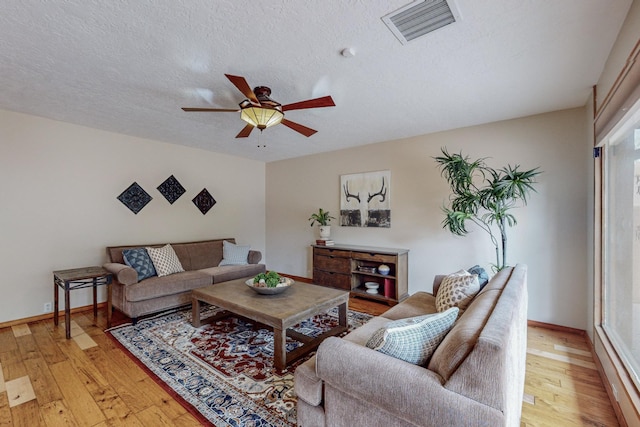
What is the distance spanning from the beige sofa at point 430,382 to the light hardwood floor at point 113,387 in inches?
36.7

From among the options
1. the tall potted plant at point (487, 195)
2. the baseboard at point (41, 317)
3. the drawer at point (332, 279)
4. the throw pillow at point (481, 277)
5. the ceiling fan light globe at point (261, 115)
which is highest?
the ceiling fan light globe at point (261, 115)

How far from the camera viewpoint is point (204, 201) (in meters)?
4.99

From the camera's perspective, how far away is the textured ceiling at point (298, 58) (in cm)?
161

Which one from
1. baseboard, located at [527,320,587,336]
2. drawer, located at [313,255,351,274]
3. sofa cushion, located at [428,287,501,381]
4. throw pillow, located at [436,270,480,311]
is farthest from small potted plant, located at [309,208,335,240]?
sofa cushion, located at [428,287,501,381]

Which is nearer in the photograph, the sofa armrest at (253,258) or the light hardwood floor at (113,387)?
the light hardwood floor at (113,387)

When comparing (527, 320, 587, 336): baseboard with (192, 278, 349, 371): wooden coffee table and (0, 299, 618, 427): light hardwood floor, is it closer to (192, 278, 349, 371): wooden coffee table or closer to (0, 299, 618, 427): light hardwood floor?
(0, 299, 618, 427): light hardwood floor

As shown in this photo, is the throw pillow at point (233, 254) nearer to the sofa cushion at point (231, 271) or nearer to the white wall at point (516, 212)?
the sofa cushion at point (231, 271)

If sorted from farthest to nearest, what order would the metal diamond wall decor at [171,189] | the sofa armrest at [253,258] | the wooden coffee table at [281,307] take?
1. the sofa armrest at [253,258]
2. the metal diamond wall decor at [171,189]
3. the wooden coffee table at [281,307]

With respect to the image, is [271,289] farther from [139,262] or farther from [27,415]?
[139,262]

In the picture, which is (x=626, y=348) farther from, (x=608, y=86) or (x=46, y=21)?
(x=46, y=21)

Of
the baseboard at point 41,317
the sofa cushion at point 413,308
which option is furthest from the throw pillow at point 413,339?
the baseboard at point 41,317

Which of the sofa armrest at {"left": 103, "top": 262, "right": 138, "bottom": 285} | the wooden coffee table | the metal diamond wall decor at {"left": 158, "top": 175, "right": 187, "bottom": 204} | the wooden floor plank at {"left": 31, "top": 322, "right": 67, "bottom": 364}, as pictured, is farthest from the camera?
the metal diamond wall decor at {"left": 158, "top": 175, "right": 187, "bottom": 204}

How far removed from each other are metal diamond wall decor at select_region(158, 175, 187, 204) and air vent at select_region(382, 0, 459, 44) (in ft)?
13.3

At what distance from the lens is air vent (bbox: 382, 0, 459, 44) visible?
1.56m
